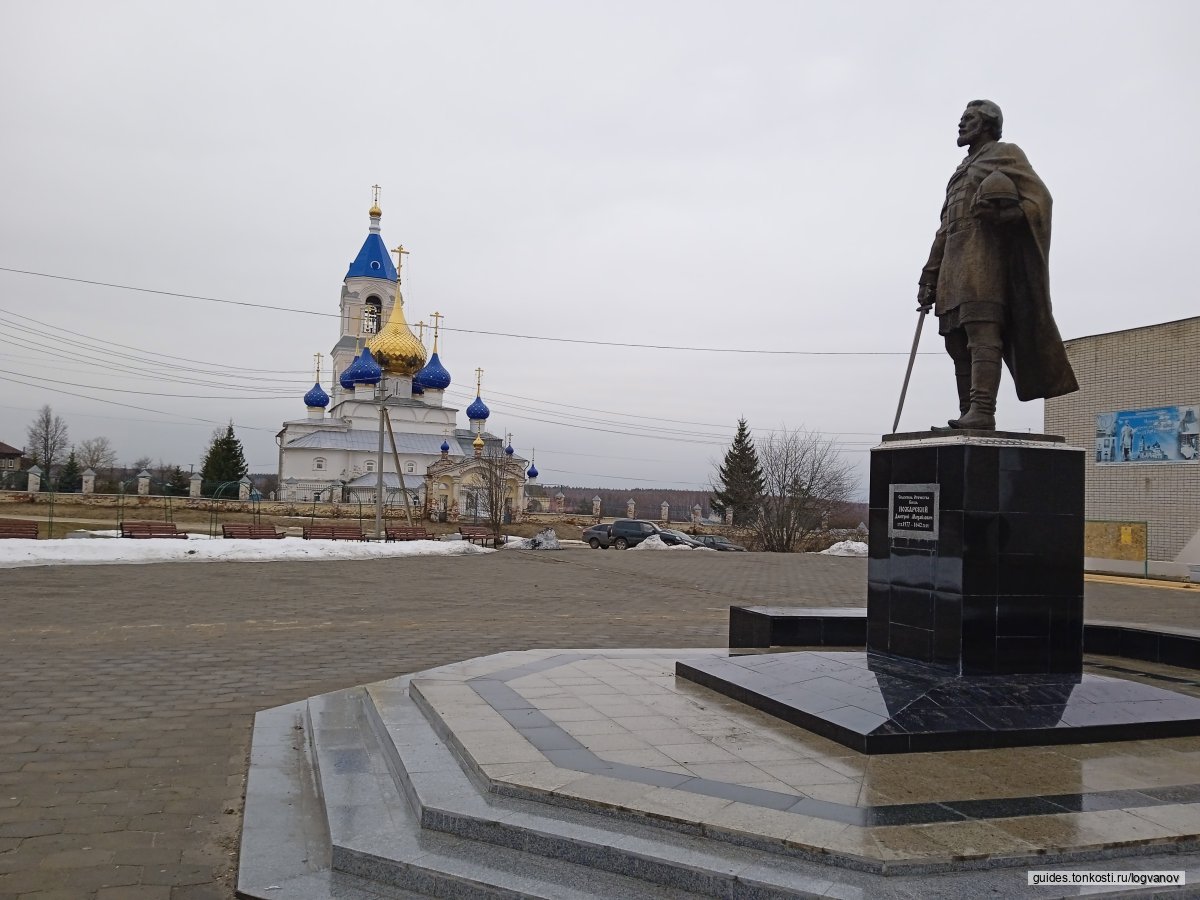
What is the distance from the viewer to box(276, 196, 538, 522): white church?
53094 mm

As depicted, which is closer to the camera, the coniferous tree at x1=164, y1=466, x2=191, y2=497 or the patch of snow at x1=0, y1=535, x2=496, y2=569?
the patch of snow at x1=0, y1=535, x2=496, y2=569

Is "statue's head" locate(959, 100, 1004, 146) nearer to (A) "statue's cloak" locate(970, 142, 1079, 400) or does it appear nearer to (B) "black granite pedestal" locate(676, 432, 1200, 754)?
(A) "statue's cloak" locate(970, 142, 1079, 400)

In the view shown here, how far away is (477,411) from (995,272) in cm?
5978

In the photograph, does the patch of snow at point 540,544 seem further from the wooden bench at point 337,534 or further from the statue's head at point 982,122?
the statue's head at point 982,122

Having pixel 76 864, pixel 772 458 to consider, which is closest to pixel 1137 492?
pixel 772 458

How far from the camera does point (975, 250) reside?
582 centimetres

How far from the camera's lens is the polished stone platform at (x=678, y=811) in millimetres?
3168

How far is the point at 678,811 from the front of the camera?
349 centimetres

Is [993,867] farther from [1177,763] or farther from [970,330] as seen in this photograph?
[970,330]

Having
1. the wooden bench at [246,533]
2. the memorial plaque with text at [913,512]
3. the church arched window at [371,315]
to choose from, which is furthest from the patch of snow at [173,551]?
the church arched window at [371,315]

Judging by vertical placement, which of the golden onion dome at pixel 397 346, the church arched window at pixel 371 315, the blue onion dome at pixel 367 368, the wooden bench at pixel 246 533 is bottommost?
the wooden bench at pixel 246 533

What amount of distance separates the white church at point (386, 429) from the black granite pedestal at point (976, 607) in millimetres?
42478

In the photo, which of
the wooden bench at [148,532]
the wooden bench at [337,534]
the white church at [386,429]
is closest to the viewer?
the wooden bench at [148,532]

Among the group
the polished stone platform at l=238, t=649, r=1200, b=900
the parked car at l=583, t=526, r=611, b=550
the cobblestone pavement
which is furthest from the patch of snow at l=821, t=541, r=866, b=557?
the polished stone platform at l=238, t=649, r=1200, b=900
